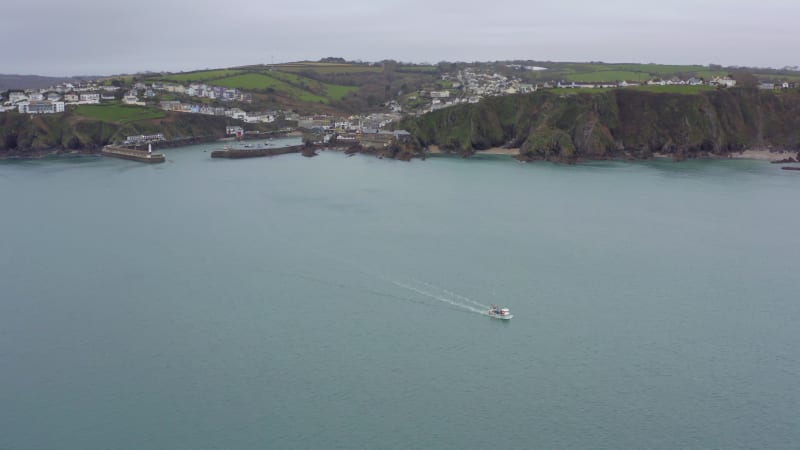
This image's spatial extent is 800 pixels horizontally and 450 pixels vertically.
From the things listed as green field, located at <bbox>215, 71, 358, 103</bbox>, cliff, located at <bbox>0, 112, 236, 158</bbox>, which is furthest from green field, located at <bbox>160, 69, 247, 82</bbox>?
cliff, located at <bbox>0, 112, 236, 158</bbox>

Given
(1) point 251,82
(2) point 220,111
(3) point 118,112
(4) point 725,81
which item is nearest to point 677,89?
(4) point 725,81

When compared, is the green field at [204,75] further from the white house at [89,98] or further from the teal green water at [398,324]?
the teal green water at [398,324]

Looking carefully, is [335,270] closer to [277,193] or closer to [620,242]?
[620,242]

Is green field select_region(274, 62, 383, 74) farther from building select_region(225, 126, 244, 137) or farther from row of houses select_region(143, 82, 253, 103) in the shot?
building select_region(225, 126, 244, 137)

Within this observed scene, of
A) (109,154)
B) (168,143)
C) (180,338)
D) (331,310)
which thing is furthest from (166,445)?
(168,143)

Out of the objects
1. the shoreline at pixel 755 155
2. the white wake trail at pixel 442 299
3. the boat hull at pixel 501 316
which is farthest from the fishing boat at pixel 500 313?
the shoreline at pixel 755 155
